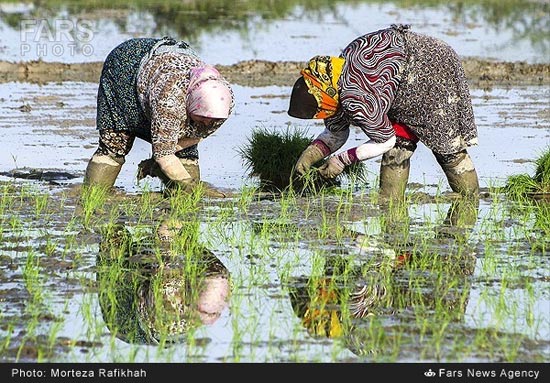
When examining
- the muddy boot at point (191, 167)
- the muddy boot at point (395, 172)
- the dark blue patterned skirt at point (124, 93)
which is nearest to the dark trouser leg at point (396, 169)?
the muddy boot at point (395, 172)

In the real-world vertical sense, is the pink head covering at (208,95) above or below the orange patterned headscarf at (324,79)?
below

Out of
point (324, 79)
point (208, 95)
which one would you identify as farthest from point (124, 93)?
point (324, 79)

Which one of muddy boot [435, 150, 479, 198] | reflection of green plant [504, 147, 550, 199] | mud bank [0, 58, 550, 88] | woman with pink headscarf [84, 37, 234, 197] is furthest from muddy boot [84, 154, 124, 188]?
mud bank [0, 58, 550, 88]

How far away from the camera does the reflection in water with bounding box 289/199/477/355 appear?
5.26 m

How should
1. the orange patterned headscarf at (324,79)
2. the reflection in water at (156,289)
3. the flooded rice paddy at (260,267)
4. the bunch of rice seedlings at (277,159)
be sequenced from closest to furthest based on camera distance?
the flooded rice paddy at (260,267) < the reflection in water at (156,289) < the orange patterned headscarf at (324,79) < the bunch of rice seedlings at (277,159)

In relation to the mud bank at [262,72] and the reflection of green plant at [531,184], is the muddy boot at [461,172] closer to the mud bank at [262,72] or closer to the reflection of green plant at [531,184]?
the reflection of green plant at [531,184]

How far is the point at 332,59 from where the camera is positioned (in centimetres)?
750

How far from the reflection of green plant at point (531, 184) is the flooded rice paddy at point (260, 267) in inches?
3.9

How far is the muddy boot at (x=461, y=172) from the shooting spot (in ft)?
25.9

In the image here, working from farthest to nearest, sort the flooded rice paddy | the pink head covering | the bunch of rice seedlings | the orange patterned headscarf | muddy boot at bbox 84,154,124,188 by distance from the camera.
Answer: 1. the bunch of rice seedlings
2. muddy boot at bbox 84,154,124,188
3. the orange patterned headscarf
4. the pink head covering
5. the flooded rice paddy

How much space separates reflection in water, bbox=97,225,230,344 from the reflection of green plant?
2.37 metres

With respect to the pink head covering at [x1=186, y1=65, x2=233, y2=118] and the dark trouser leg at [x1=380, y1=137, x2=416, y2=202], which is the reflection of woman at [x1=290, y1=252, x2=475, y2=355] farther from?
the dark trouser leg at [x1=380, y1=137, x2=416, y2=202]

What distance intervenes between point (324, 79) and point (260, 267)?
1589 mm

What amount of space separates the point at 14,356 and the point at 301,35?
12.1 metres
